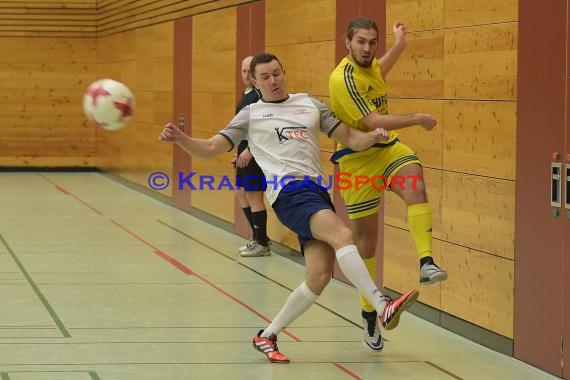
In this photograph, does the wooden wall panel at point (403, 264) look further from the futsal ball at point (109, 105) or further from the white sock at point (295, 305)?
the futsal ball at point (109, 105)

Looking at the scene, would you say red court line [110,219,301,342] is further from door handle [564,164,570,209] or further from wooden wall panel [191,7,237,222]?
door handle [564,164,570,209]

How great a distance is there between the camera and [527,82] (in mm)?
6430

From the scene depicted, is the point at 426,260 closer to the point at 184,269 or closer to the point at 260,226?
the point at 184,269

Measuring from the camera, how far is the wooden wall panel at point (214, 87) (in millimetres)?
12953

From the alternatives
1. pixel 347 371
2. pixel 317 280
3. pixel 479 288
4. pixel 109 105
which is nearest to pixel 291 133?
pixel 317 280

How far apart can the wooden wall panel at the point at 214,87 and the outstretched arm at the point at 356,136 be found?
21.3 ft

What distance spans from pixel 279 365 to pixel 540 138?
2.06 metres

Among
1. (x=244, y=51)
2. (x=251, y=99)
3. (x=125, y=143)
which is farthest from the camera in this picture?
(x=125, y=143)

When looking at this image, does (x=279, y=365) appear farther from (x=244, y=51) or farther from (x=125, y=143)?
(x=125, y=143)

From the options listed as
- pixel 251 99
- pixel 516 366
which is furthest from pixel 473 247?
pixel 251 99

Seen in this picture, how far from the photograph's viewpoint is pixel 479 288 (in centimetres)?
709

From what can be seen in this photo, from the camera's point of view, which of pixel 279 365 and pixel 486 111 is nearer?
pixel 279 365

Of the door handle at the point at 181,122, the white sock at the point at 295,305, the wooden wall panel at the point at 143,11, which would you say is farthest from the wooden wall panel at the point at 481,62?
the door handle at the point at 181,122

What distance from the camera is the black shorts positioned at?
1092 centimetres
